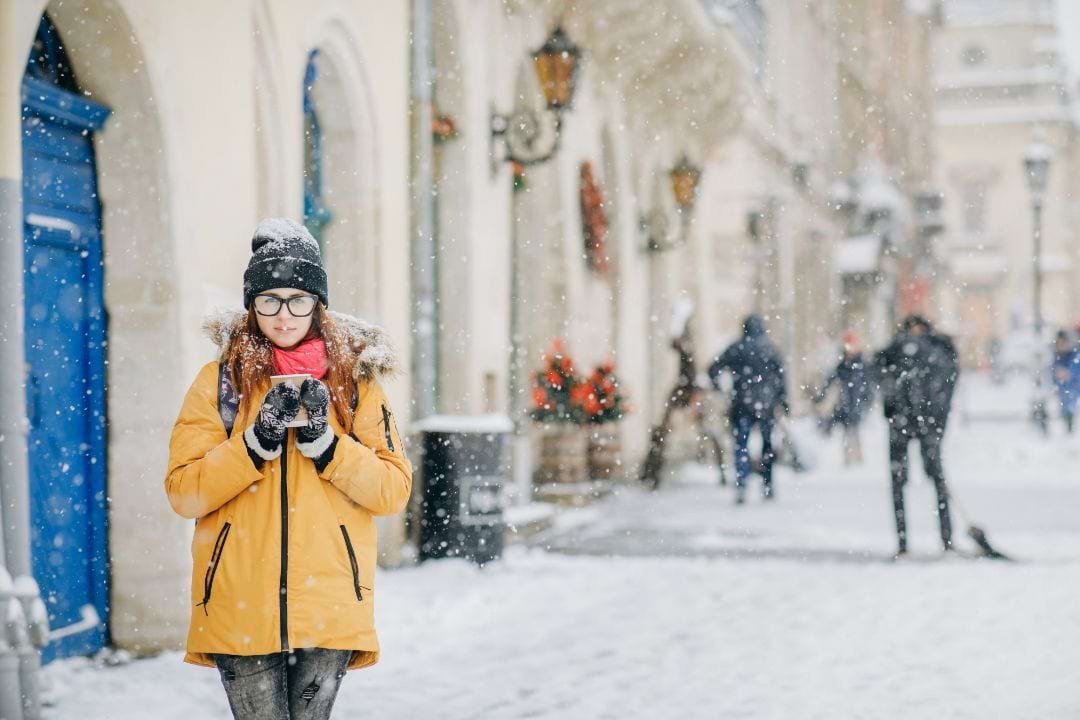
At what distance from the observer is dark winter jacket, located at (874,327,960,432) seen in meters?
9.84

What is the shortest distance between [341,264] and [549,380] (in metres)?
3.62

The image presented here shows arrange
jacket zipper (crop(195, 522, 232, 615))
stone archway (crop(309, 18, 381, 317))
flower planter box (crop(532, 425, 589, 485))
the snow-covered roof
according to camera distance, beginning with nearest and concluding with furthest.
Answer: jacket zipper (crop(195, 522, 232, 615))
stone archway (crop(309, 18, 381, 317))
flower planter box (crop(532, 425, 589, 485))
the snow-covered roof

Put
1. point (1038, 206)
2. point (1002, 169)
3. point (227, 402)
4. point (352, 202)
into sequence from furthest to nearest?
1. point (1002, 169)
2. point (1038, 206)
3. point (352, 202)
4. point (227, 402)

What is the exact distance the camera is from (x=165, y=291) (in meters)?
6.78

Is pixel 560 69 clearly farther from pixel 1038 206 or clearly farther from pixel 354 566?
pixel 1038 206

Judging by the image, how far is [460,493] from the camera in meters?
9.59

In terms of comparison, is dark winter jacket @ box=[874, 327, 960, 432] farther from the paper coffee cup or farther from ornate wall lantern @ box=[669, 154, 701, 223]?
the paper coffee cup

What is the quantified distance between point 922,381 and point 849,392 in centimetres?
738

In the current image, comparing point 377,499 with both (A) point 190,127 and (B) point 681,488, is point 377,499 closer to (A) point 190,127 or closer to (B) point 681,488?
(A) point 190,127

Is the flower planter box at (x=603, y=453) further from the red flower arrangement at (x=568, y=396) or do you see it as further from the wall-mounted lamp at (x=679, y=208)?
the red flower arrangement at (x=568, y=396)

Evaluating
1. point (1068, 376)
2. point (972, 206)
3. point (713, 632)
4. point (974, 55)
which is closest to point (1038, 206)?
point (1068, 376)

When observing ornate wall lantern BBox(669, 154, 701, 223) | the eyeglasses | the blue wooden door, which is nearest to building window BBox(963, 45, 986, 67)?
ornate wall lantern BBox(669, 154, 701, 223)

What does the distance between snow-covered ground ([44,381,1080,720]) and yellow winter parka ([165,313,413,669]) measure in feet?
8.03

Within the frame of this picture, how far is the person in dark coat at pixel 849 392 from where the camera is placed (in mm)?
16781
